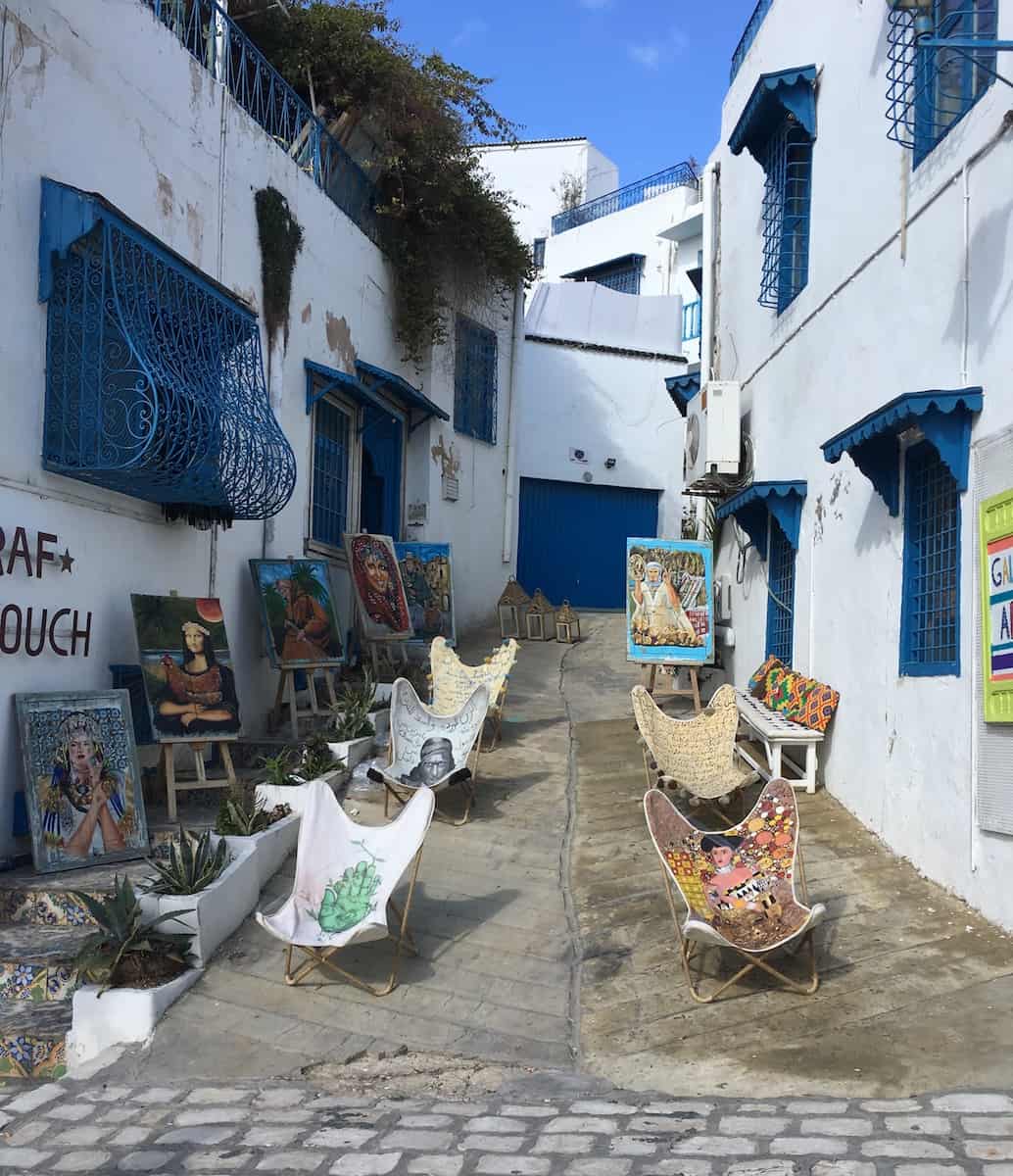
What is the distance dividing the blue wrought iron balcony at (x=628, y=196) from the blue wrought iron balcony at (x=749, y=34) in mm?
8545

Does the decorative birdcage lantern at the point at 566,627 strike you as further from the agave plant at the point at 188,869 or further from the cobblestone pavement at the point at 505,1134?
the cobblestone pavement at the point at 505,1134

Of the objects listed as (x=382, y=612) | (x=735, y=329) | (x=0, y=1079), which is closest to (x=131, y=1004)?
(x=0, y=1079)

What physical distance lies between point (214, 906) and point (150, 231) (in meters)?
4.61

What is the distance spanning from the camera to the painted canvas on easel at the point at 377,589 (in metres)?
10.5

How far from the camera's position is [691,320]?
1919 centimetres

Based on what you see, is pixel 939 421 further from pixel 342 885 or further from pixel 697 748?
pixel 342 885

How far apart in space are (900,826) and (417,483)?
8.37m

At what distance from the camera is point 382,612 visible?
34.8 feet

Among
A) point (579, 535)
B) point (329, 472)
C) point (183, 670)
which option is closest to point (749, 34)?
point (329, 472)

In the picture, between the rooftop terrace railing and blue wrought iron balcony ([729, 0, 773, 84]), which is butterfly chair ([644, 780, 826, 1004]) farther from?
blue wrought iron balcony ([729, 0, 773, 84])

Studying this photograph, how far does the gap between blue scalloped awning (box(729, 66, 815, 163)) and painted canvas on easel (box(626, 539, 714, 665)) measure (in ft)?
13.0

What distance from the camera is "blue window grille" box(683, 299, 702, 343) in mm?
19000

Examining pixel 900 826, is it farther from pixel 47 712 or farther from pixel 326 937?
pixel 47 712

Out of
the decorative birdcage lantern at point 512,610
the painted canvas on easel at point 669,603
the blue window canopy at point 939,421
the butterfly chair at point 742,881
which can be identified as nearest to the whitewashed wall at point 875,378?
the blue window canopy at point 939,421
